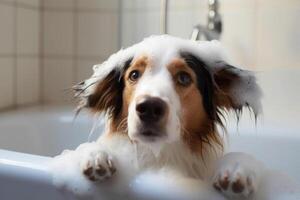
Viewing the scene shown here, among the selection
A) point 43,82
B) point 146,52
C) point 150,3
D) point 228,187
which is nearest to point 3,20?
point 43,82

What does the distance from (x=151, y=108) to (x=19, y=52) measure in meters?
1.04

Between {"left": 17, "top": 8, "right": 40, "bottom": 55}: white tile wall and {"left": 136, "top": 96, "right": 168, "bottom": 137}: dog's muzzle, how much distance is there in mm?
1016

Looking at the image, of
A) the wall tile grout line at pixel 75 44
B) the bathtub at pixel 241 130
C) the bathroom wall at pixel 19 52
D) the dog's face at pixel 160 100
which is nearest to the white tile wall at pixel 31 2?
the bathroom wall at pixel 19 52

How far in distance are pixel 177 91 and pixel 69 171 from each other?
22cm

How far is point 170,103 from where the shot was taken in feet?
2.42

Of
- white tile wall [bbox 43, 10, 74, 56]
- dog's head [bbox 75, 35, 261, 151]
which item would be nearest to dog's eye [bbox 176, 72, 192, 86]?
dog's head [bbox 75, 35, 261, 151]

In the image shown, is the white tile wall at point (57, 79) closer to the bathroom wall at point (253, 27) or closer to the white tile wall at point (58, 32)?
the white tile wall at point (58, 32)

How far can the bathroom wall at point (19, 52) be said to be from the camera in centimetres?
155

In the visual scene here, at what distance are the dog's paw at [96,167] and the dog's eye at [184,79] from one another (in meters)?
0.18

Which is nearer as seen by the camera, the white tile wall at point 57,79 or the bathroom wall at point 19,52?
the bathroom wall at point 19,52

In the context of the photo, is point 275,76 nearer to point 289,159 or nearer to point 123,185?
point 289,159

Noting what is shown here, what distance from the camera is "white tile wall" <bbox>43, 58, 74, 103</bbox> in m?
1.75

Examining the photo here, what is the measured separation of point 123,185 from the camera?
72cm

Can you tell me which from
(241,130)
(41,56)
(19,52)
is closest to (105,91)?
(241,130)
